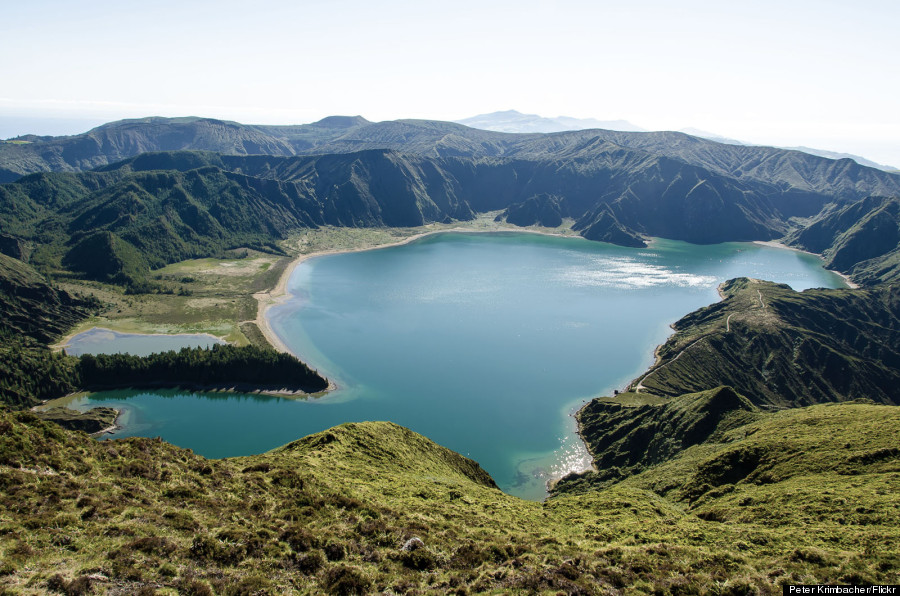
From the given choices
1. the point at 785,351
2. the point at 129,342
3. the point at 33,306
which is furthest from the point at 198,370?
the point at 785,351

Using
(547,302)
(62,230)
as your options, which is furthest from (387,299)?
(62,230)

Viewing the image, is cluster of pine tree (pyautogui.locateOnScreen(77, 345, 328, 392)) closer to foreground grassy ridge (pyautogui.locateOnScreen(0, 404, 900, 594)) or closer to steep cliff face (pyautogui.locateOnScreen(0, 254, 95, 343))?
steep cliff face (pyautogui.locateOnScreen(0, 254, 95, 343))

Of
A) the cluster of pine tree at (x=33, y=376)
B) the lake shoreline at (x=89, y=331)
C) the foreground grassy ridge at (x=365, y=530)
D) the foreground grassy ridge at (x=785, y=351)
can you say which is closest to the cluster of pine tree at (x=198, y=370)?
the cluster of pine tree at (x=33, y=376)

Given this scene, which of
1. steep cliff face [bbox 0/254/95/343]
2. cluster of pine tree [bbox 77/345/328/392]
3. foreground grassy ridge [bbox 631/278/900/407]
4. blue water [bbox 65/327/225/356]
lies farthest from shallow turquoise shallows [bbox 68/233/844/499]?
steep cliff face [bbox 0/254/95/343]

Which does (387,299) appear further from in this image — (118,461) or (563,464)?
(118,461)

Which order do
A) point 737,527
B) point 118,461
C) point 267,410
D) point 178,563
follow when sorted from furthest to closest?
point 267,410 < point 737,527 < point 118,461 < point 178,563

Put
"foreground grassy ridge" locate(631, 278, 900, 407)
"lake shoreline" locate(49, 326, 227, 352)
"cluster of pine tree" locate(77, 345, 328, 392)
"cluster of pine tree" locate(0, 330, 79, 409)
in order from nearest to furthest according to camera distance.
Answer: "cluster of pine tree" locate(0, 330, 79, 409) < "cluster of pine tree" locate(77, 345, 328, 392) < "foreground grassy ridge" locate(631, 278, 900, 407) < "lake shoreline" locate(49, 326, 227, 352)
